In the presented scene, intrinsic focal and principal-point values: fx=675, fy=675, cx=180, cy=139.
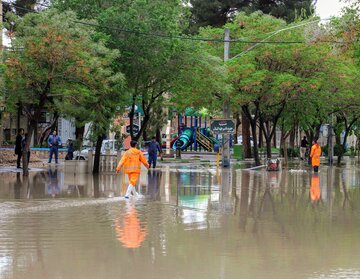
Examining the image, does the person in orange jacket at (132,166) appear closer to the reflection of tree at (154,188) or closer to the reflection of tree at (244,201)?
the reflection of tree at (154,188)

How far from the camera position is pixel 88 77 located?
2208 centimetres

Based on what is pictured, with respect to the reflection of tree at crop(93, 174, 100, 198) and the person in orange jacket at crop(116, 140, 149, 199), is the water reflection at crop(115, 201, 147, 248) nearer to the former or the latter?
the person in orange jacket at crop(116, 140, 149, 199)

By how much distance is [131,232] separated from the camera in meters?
11.2

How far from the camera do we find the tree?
21516mm

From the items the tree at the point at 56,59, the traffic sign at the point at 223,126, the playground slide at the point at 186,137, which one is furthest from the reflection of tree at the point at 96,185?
the playground slide at the point at 186,137

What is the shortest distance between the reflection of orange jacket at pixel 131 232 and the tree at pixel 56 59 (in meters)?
9.59

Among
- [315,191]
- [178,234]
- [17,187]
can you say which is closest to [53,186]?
[17,187]

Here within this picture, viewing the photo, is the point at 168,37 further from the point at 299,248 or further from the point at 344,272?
the point at 344,272

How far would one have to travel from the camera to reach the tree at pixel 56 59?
21.5 meters

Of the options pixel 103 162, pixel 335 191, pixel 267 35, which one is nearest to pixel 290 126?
pixel 267 35

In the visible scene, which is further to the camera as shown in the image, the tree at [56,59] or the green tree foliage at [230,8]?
the green tree foliage at [230,8]

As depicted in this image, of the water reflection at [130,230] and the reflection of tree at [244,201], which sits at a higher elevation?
the reflection of tree at [244,201]

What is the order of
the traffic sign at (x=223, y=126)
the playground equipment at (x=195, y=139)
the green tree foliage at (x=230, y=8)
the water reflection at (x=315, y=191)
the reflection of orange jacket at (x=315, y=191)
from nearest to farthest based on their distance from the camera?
the water reflection at (x=315, y=191)
the reflection of orange jacket at (x=315, y=191)
the traffic sign at (x=223, y=126)
the green tree foliage at (x=230, y=8)
the playground equipment at (x=195, y=139)

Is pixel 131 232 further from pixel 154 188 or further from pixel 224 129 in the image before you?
pixel 224 129
